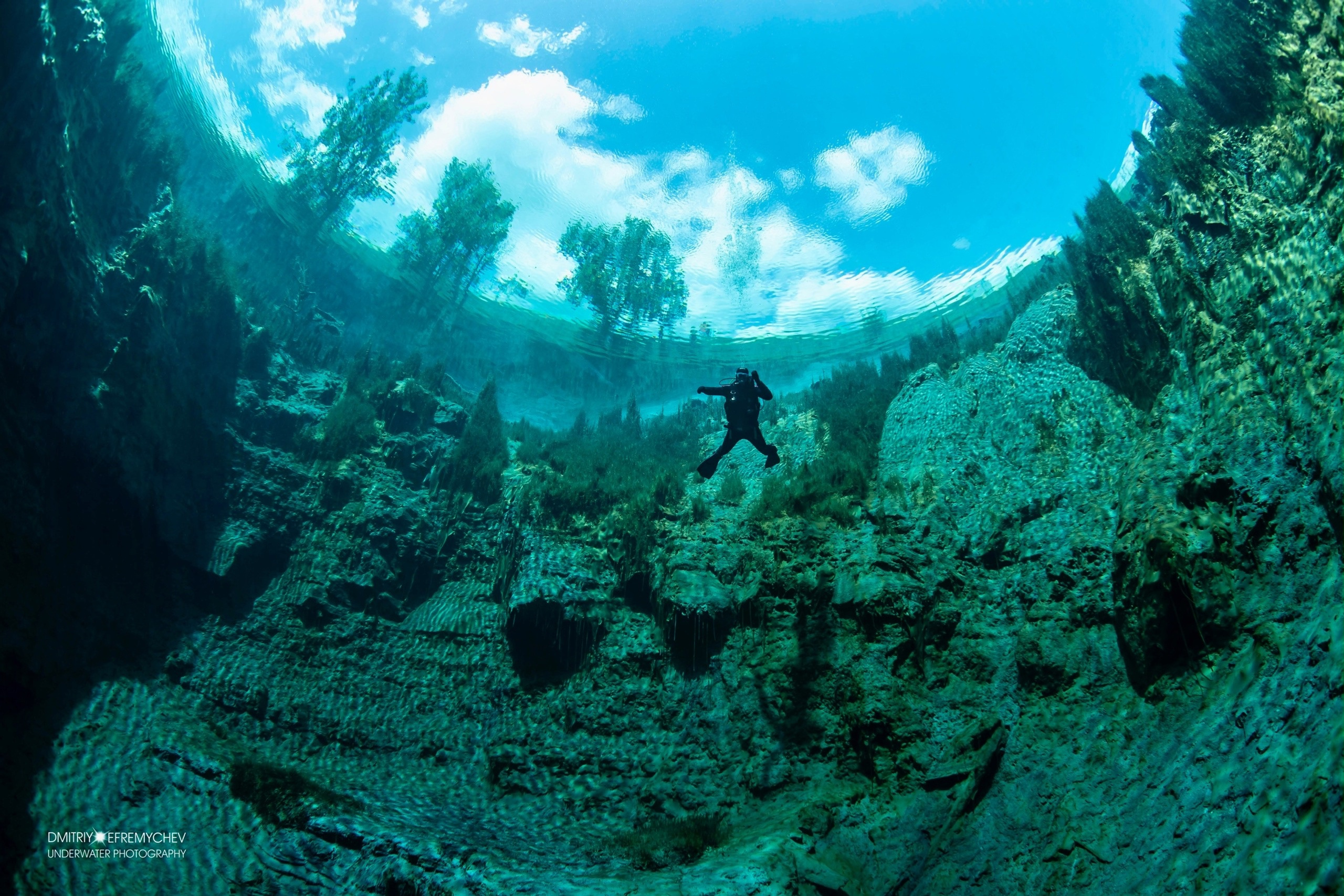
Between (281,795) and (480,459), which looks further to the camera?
(480,459)

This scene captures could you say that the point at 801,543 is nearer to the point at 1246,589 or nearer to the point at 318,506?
the point at 1246,589

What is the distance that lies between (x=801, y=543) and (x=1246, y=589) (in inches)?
251

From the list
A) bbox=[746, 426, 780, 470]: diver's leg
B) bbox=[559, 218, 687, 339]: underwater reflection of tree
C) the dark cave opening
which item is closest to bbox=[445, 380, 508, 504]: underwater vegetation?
the dark cave opening

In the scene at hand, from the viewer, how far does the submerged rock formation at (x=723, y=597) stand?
6.20 meters

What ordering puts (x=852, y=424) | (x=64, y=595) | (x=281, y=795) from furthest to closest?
(x=852, y=424) < (x=64, y=595) < (x=281, y=795)

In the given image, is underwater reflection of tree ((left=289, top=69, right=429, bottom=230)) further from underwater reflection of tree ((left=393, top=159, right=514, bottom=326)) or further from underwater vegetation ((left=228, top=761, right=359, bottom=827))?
underwater vegetation ((left=228, top=761, right=359, bottom=827))

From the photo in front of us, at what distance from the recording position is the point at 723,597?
443 inches

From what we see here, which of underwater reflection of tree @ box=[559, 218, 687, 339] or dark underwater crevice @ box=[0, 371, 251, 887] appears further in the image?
underwater reflection of tree @ box=[559, 218, 687, 339]

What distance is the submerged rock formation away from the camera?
620cm

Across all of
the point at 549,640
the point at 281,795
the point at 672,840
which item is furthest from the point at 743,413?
the point at 281,795

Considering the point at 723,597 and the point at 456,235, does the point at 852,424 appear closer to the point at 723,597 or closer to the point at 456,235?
the point at 723,597

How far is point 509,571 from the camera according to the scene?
1402cm

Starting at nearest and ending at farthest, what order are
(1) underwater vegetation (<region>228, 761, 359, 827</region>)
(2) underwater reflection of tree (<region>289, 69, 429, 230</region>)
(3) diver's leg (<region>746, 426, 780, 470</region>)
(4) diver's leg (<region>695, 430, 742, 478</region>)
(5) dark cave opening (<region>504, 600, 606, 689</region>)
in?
(1) underwater vegetation (<region>228, 761, 359, 827</region>), (4) diver's leg (<region>695, 430, 742, 478</region>), (3) diver's leg (<region>746, 426, 780, 470</region>), (5) dark cave opening (<region>504, 600, 606, 689</region>), (2) underwater reflection of tree (<region>289, 69, 429, 230</region>)

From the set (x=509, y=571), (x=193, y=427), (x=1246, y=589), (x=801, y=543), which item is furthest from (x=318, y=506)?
(x=1246, y=589)
